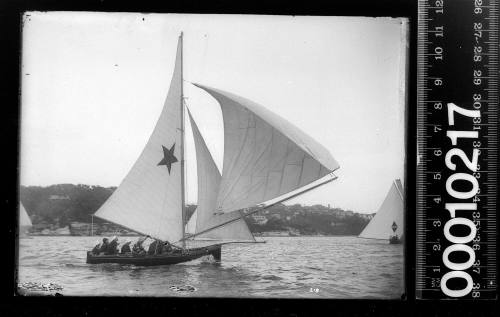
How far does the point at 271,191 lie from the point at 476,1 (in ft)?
5.64

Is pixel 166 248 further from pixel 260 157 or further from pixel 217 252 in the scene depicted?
pixel 260 157

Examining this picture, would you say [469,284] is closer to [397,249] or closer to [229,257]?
[397,249]

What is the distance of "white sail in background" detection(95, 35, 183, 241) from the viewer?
4195mm

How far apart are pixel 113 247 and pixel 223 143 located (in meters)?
0.96

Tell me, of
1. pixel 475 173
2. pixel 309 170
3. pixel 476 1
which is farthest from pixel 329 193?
pixel 476 1

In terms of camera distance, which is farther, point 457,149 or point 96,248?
point 96,248

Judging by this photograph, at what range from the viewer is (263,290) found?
4156 millimetres

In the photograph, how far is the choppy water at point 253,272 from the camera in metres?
4.14

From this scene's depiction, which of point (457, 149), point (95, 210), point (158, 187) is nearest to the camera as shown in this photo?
point (457, 149)

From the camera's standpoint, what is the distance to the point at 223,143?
13.9ft

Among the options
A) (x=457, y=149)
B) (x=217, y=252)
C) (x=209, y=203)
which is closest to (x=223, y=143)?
(x=209, y=203)

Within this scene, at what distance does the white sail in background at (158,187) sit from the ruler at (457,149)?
4.94 ft

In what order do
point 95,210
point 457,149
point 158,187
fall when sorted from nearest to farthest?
point 457,149
point 95,210
point 158,187

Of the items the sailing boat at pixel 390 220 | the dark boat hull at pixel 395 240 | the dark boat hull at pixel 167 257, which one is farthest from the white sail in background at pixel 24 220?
the dark boat hull at pixel 395 240
